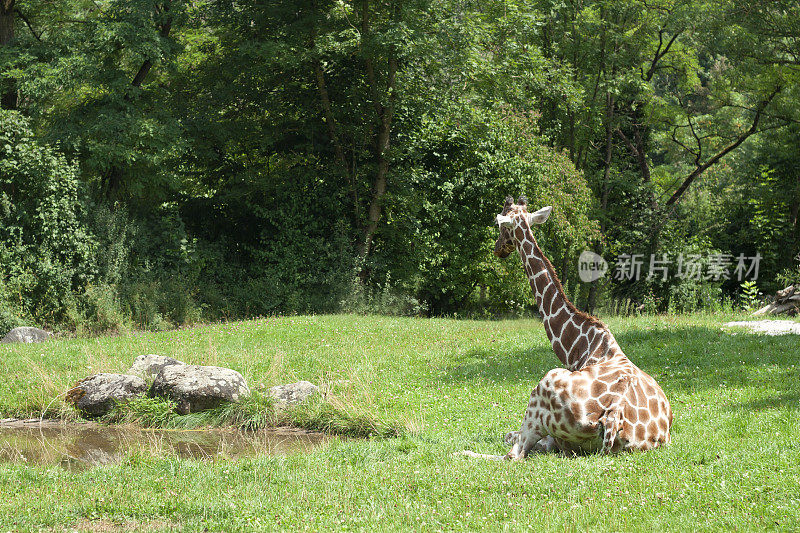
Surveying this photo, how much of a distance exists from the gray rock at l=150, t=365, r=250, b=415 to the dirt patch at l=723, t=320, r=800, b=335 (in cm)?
1058

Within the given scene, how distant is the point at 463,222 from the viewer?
25.6 m

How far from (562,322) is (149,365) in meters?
7.52

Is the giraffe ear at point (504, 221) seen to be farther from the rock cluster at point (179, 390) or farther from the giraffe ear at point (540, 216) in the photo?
the rock cluster at point (179, 390)

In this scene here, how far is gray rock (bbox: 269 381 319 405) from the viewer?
11.5 meters

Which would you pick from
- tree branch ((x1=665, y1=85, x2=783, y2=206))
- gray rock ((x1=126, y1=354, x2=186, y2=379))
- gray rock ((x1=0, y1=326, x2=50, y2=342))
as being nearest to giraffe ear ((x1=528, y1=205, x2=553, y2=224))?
gray rock ((x1=126, y1=354, x2=186, y2=379))

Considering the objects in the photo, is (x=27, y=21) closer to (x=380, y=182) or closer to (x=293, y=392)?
(x=380, y=182)

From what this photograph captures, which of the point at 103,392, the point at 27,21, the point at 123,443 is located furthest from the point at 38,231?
the point at 123,443

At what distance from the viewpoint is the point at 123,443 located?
998 centimetres

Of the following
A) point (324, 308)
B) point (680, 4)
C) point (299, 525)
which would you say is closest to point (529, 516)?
point (299, 525)

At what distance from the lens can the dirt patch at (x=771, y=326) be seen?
49.2 feet

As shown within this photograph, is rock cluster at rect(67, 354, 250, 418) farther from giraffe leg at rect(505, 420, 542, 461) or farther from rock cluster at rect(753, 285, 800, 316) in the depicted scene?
rock cluster at rect(753, 285, 800, 316)

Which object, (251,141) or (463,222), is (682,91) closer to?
(463,222)

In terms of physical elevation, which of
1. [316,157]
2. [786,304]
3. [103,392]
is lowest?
[103,392]

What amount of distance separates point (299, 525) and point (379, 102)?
19380 millimetres
